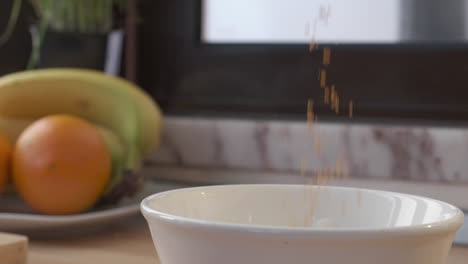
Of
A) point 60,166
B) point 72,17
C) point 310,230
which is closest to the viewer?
point 310,230

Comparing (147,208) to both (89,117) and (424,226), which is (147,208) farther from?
(89,117)

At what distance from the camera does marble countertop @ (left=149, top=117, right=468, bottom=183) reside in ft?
1.90

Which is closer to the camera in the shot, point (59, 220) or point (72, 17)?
point (59, 220)

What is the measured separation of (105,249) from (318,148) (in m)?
0.24

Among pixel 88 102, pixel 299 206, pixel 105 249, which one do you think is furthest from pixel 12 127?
pixel 299 206

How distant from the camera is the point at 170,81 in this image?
0.75 m

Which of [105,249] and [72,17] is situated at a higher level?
[72,17]

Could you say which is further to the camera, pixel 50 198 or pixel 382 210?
pixel 50 198

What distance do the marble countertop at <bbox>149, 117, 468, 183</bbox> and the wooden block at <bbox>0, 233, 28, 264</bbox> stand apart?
0.99 ft

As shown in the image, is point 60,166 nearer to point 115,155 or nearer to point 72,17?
point 115,155

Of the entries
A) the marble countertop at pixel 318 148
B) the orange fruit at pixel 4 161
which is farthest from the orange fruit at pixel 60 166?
the marble countertop at pixel 318 148

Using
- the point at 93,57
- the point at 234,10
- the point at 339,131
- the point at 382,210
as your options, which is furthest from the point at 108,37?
the point at 382,210

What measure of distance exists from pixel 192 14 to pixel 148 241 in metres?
0.33

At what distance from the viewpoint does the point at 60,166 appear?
1.58 feet
